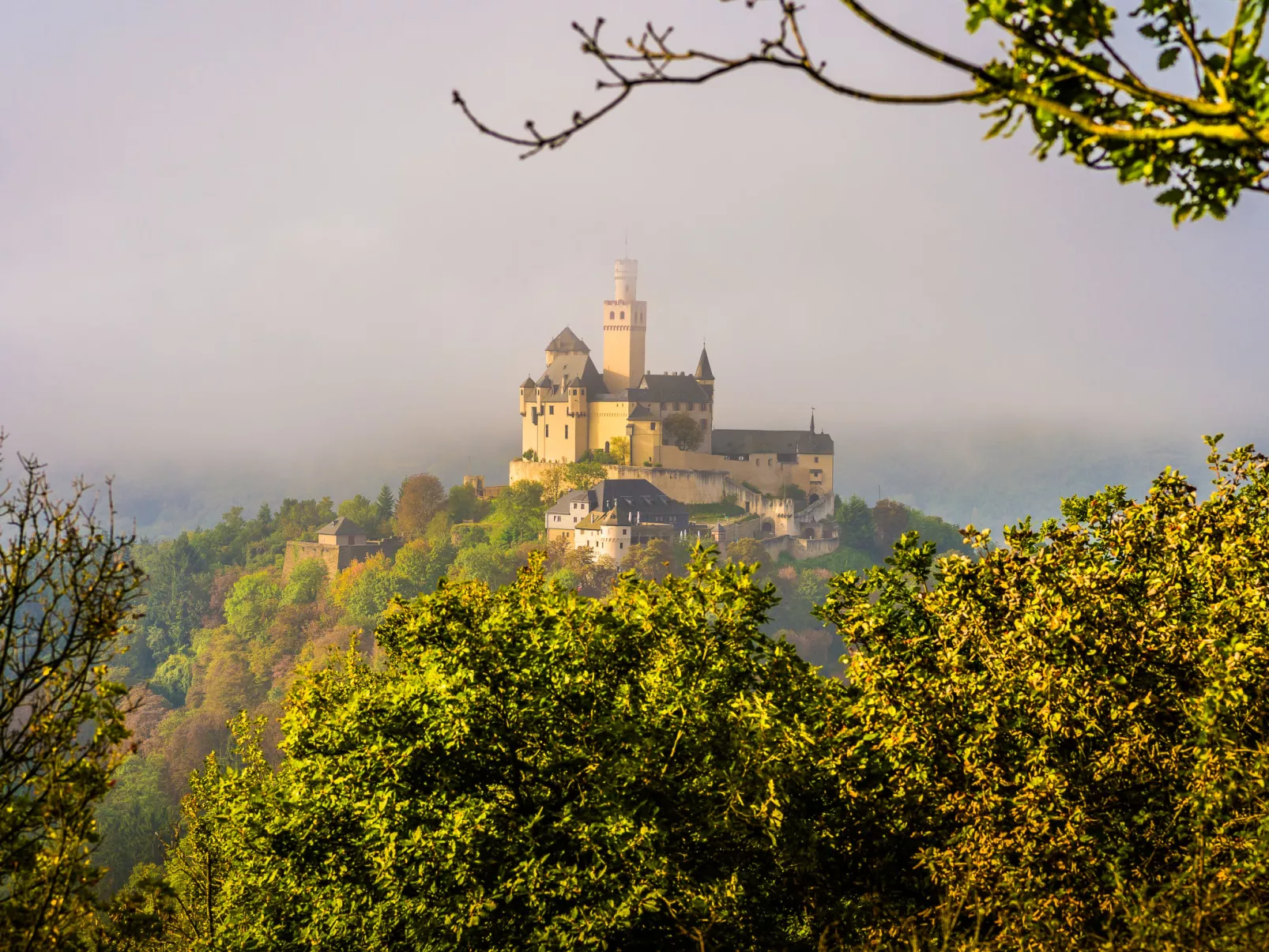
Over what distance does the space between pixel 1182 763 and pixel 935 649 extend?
3.25 meters

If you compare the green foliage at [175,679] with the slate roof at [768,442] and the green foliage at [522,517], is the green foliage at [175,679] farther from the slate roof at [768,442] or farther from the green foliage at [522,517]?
the slate roof at [768,442]

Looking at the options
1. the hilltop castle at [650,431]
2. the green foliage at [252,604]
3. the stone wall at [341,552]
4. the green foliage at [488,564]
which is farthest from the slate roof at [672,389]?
the green foliage at [252,604]

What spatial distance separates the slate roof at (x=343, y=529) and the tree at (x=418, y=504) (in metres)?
3.76

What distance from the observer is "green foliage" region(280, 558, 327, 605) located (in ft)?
392

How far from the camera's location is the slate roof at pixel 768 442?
113 metres

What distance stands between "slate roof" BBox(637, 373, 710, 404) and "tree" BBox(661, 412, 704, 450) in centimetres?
176

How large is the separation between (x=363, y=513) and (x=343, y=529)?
20.4 feet

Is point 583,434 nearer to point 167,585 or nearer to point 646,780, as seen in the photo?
point 167,585

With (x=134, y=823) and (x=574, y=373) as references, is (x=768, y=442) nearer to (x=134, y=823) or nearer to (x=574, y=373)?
(x=574, y=373)

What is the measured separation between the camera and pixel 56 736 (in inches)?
324

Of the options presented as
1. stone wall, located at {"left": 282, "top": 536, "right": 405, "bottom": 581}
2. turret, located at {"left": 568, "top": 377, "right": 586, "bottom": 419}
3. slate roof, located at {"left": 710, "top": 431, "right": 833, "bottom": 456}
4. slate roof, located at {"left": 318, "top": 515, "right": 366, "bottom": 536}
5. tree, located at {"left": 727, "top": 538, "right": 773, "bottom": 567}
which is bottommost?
stone wall, located at {"left": 282, "top": 536, "right": 405, "bottom": 581}

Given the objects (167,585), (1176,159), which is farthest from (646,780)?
(167,585)

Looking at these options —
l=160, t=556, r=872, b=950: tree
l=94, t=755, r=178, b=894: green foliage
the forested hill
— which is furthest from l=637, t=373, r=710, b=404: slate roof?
l=160, t=556, r=872, b=950: tree

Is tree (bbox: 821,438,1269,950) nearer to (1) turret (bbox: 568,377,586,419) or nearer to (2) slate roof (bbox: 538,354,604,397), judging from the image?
(1) turret (bbox: 568,377,586,419)
